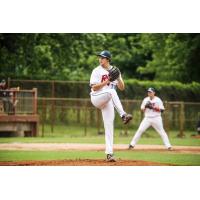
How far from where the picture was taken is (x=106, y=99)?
11.2 m

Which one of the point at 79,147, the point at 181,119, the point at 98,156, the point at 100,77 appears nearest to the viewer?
the point at 100,77

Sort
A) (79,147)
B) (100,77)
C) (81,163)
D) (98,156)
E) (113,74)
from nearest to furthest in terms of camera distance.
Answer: (113,74)
(100,77)
(81,163)
(98,156)
(79,147)

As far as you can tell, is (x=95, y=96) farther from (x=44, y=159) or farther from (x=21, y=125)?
(x=21, y=125)

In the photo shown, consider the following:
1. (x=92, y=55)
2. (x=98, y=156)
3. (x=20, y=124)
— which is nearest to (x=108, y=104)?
(x=98, y=156)

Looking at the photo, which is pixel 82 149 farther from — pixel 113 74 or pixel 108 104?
pixel 113 74

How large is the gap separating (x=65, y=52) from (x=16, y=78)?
371 centimetres

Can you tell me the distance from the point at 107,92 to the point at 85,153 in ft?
9.32

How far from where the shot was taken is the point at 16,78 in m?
20.5

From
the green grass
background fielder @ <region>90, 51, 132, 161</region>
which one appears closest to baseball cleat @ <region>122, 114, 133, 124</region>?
background fielder @ <region>90, 51, 132, 161</region>

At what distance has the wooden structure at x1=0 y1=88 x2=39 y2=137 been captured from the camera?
16.9 m

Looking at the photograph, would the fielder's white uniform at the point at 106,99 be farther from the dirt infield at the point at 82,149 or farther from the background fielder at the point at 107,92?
the dirt infield at the point at 82,149

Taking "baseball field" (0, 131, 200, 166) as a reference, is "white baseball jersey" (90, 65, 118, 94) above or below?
above

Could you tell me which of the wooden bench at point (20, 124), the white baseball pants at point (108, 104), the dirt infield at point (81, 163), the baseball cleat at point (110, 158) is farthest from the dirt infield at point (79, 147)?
the white baseball pants at point (108, 104)

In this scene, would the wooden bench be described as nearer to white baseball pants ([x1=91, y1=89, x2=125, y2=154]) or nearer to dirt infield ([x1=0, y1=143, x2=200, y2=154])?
Answer: dirt infield ([x1=0, y1=143, x2=200, y2=154])
